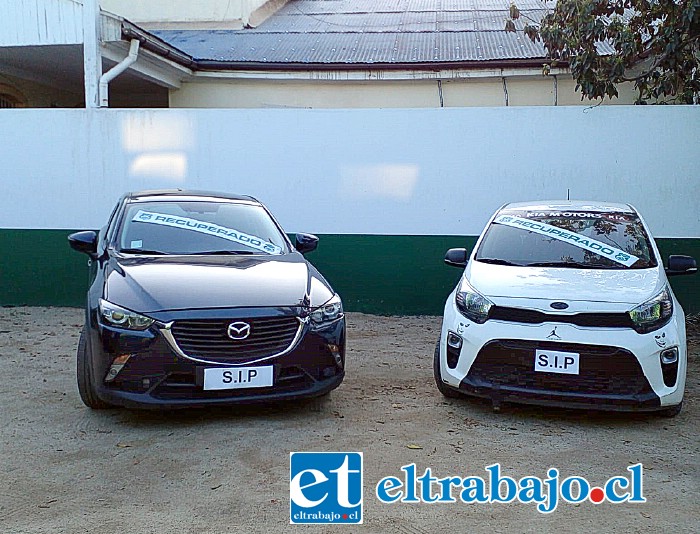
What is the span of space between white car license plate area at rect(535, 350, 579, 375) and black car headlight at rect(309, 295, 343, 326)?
4.49 feet

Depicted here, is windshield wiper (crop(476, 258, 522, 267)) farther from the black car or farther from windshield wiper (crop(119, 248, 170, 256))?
windshield wiper (crop(119, 248, 170, 256))

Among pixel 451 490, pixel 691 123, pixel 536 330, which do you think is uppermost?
pixel 691 123

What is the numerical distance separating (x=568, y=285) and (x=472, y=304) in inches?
26.7

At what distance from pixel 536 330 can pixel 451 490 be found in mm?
1434

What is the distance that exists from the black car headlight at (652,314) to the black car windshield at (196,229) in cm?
271

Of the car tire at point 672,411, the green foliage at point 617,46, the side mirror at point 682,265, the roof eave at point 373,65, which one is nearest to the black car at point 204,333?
the car tire at point 672,411

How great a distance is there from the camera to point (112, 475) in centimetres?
442

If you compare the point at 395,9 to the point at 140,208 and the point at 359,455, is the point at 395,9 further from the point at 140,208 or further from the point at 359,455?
the point at 359,455

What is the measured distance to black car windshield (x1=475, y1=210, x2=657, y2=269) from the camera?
6031 millimetres

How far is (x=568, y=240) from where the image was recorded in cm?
627

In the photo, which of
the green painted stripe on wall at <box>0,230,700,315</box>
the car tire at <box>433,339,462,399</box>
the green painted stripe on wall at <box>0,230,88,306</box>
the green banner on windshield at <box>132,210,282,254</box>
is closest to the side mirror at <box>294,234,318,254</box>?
the green banner on windshield at <box>132,210,282,254</box>

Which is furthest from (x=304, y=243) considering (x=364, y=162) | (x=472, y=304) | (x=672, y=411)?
(x=672, y=411)

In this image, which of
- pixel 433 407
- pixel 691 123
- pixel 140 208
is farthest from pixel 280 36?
pixel 433 407

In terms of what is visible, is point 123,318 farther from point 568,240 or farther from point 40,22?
point 40,22
